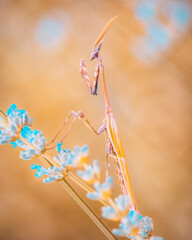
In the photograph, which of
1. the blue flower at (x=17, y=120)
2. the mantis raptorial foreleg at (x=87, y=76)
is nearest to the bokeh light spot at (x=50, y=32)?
the mantis raptorial foreleg at (x=87, y=76)

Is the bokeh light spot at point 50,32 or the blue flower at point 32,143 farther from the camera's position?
the bokeh light spot at point 50,32

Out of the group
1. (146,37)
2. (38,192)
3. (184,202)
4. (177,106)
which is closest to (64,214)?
(38,192)

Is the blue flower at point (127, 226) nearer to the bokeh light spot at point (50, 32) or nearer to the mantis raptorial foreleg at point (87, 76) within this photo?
the mantis raptorial foreleg at point (87, 76)

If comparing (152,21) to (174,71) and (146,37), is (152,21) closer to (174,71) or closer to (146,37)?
(146,37)

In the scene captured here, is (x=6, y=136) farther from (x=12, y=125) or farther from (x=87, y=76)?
(x=87, y=76)

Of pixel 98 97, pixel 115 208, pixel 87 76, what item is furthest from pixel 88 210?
pixel 98 97

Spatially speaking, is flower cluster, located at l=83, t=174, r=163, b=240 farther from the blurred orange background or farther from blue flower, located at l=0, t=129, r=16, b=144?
the blurred orange background
